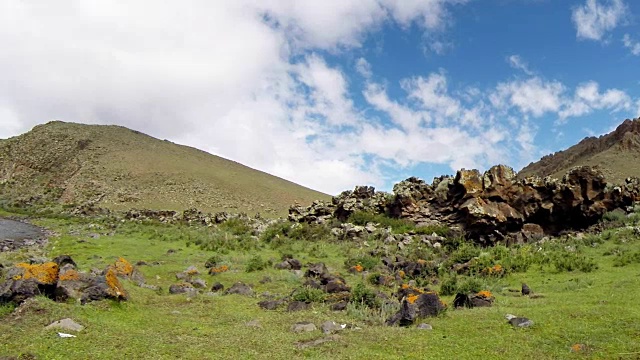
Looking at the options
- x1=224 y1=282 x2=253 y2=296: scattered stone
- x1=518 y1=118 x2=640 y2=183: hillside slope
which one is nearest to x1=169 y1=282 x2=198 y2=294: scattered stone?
x1=224 y1=282 x2=253 y2=296: scattered stone

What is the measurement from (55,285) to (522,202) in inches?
1054

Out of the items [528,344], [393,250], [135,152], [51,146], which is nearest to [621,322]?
[528,344]

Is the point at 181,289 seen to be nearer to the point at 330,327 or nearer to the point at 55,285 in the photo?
the point at 55,285

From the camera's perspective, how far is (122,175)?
8044cm

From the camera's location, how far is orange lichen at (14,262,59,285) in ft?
38.5

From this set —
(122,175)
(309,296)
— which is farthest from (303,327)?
(122,175)

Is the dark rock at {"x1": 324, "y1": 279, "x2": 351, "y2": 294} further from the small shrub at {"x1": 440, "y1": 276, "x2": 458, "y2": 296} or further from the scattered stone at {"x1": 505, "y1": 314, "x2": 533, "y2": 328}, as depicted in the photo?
the scattered stone at {"x1": 505, "y1": 314, "x2": 533, "y2": 328}

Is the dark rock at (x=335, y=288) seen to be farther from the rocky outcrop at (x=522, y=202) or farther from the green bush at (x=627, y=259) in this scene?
the rocky outcrop at (x=522, y=202)

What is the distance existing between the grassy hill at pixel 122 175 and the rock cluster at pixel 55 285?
5741cm

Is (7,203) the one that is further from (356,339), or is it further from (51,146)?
(356,339)

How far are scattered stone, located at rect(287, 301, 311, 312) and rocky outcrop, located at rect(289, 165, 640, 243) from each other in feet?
58.5

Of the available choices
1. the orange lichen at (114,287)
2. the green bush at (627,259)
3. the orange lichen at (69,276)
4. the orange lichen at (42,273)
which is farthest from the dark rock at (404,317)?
the green bush at (627,259)

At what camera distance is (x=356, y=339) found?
10.1m

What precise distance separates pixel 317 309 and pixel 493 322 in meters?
4.85
